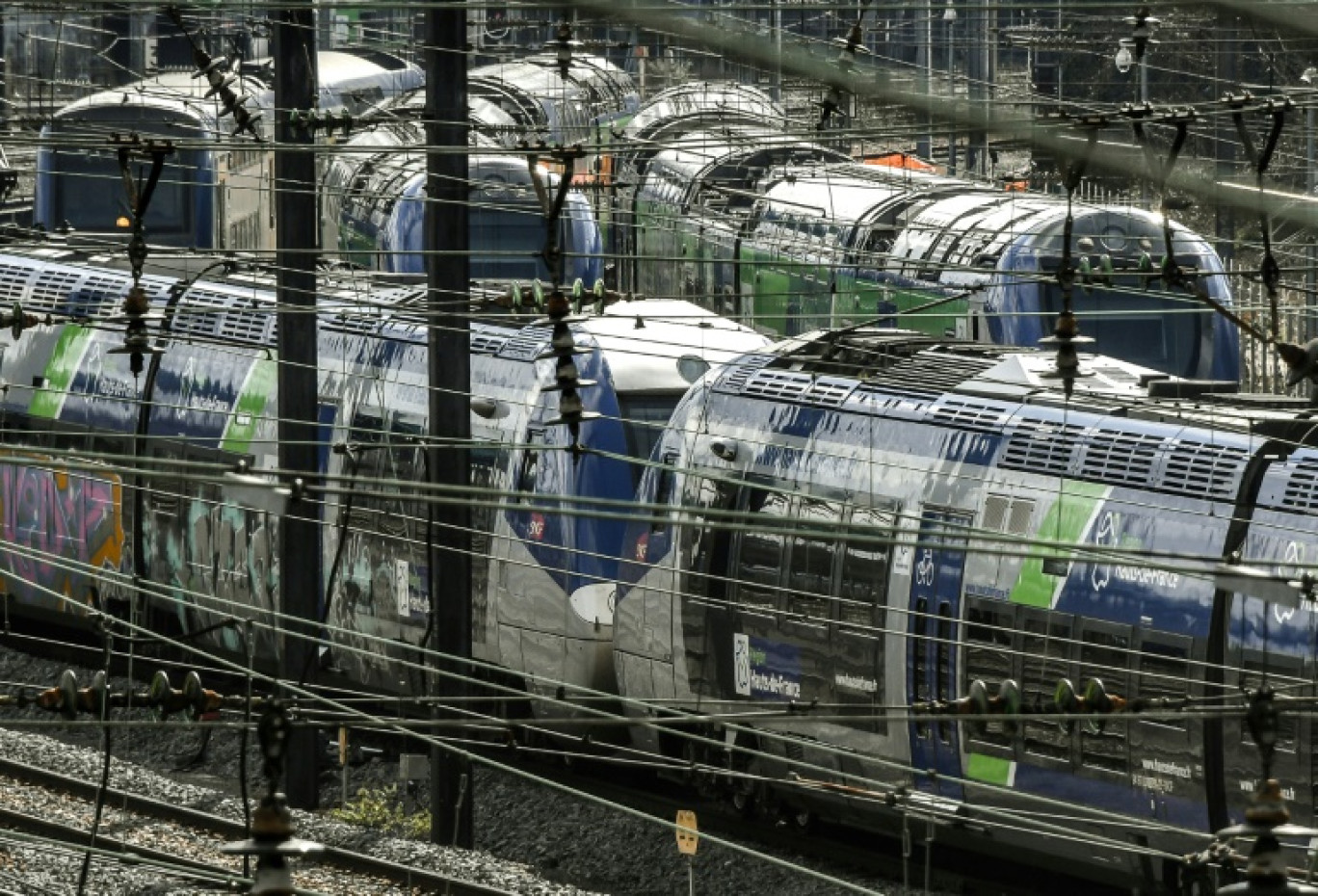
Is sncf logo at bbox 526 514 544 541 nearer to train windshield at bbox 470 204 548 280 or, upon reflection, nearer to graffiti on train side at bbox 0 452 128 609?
graffiti on train side at bbox 0 452 128 609

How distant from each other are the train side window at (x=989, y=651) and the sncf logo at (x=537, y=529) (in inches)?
143

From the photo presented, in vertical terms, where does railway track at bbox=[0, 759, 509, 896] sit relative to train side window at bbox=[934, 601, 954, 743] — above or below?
below

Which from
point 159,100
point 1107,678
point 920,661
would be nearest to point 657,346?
point 920,661

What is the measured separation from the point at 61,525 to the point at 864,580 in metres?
8.12

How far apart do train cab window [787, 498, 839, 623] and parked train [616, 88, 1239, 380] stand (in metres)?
2.03

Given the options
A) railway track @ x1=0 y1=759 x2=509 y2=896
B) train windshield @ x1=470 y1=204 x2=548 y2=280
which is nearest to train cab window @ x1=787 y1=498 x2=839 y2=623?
railway track @ x1=0 y1=759 x2=509 y2=896

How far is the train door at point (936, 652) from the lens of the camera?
546 inches

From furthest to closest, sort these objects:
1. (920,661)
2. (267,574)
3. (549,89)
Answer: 1. (549,89)
2. (267,574)
3. (920,661)

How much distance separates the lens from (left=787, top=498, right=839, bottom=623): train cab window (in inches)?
579

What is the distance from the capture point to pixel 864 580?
47.5 feet

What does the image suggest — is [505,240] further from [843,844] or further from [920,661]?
[920,661]

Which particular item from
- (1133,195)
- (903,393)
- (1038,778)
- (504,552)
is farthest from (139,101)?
(1038,778)

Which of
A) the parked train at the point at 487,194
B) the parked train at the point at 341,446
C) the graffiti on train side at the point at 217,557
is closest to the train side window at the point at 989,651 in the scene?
the parked train at the point at 341,446

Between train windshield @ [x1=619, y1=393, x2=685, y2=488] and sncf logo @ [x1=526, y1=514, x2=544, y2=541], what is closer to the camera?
sncf logo @ [x1=526, y1=514, x2=544, y2=541]
